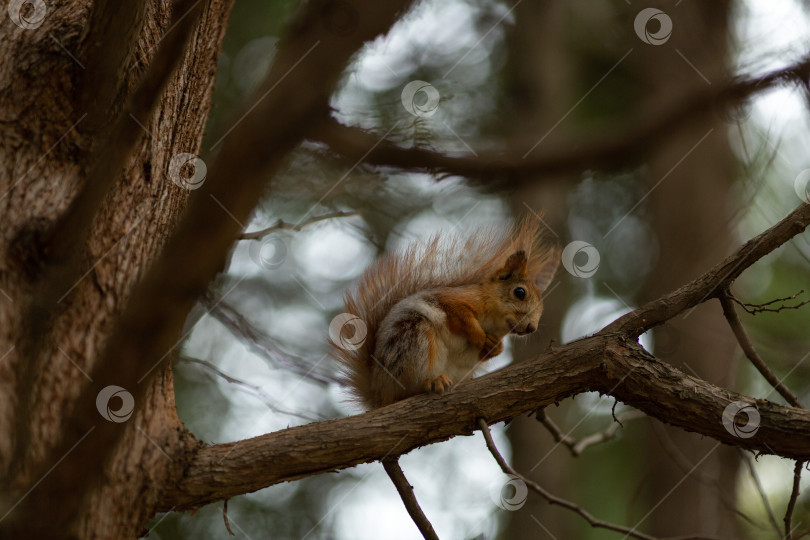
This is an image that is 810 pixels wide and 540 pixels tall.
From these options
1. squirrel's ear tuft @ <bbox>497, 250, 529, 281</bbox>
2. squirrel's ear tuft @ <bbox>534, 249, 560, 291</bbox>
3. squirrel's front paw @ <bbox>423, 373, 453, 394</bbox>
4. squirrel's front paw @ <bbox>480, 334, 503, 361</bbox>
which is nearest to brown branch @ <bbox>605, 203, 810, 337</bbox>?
squirrel's front paw @ <bbox>423, 373, 453, 394</bbox>

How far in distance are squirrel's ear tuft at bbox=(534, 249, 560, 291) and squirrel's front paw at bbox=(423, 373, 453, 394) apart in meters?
1.20

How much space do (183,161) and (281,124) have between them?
4.95 feet

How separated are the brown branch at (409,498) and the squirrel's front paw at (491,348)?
103 centimetres

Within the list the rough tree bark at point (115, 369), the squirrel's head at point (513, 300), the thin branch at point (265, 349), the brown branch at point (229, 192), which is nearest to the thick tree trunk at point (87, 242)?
the rough tree bark at point (115, 369)

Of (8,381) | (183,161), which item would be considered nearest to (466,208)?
(183,161)

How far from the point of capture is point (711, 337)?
17.4 ft

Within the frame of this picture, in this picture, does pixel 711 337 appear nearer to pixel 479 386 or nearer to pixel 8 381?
pixel 479 386

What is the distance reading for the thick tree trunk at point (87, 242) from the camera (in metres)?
1.79

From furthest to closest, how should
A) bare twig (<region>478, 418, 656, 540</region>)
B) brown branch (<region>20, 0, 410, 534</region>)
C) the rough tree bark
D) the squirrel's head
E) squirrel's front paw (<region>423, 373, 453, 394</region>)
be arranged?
1. the squirrel's head
2. squirrel's front paw (<region>423, 373, 453, 394</region>)
3. bare twig (<region>478, 418, 656, 540</region>)
4. the rough tree bark
5. brown branch (<region>20, 0, 410, 534</region>)

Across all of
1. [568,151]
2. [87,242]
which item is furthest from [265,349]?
[568,151]

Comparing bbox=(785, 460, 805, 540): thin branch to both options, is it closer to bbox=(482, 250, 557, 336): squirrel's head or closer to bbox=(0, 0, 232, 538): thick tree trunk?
bbox=(482, 250, 557, 336): squirrel's head

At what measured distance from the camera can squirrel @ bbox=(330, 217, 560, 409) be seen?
9.45 ft

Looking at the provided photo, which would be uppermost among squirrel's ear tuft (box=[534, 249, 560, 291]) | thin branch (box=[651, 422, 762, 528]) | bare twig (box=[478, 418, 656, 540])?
squirrel's ear tuft (box=[534, 249, 560, 291])

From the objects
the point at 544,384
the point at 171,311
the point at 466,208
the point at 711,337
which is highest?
the point at 466,208
